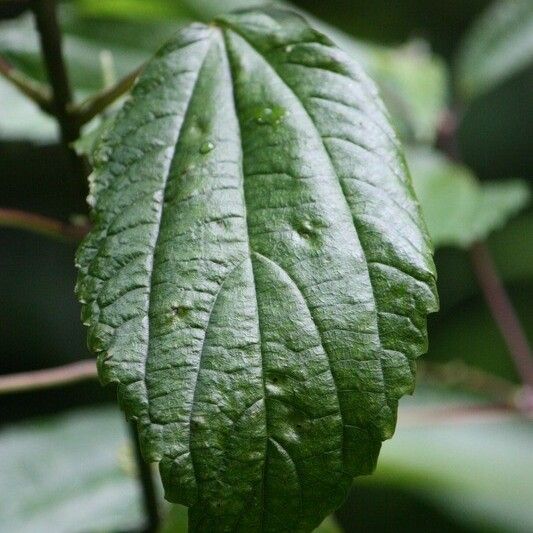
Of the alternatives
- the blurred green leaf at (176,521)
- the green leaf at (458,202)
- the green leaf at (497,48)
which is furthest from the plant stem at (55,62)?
the green leaf at (497,48)

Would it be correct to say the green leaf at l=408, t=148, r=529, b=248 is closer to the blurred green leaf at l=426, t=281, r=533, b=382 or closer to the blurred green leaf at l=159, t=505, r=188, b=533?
the blurred green leaf at l=159, t=505, r=188, b=533

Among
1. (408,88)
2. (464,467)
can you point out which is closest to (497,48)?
(408,88)

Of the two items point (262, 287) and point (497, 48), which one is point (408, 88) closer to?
point (497, 48)

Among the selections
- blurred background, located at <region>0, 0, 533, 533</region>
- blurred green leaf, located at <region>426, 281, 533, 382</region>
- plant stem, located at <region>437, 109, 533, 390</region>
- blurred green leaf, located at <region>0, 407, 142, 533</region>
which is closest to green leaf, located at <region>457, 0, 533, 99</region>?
blurred background, located at <region>0, 0, 533, 533</region>

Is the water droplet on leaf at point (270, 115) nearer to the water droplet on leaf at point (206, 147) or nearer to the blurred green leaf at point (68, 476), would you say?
the water droplet on leaf at point (206, 147)

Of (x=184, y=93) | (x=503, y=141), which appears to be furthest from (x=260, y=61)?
(x=503, y=141)

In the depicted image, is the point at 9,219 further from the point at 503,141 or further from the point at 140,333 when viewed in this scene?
the point at 503,141
